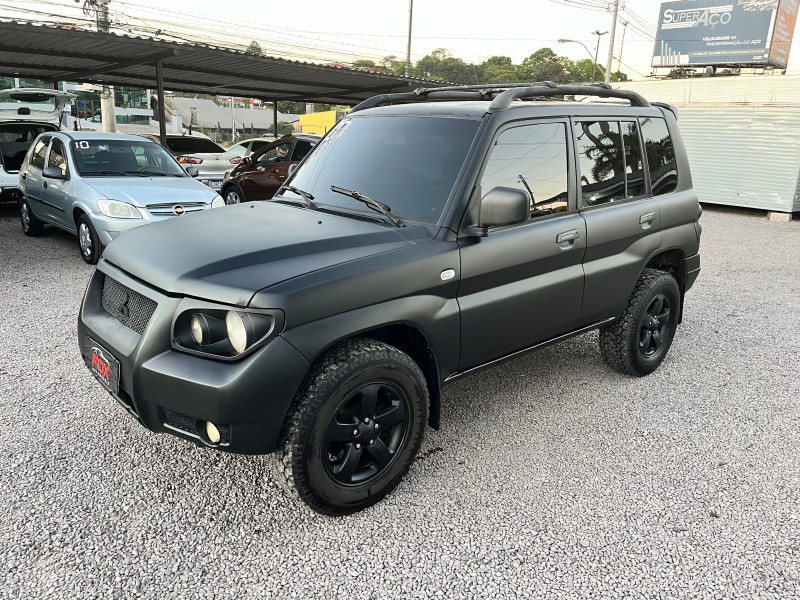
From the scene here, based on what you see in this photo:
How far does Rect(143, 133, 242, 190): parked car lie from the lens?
523 inches

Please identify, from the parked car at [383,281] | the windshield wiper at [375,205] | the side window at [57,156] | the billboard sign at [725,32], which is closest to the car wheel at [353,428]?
the parked car at [383,281]

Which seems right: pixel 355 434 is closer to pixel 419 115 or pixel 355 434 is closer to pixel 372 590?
pixel 372 590

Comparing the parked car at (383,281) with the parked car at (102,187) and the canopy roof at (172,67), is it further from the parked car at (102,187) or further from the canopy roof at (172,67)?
the canopy roof at (172,67)

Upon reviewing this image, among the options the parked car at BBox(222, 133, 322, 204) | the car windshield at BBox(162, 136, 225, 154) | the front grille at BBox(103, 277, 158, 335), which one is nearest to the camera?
the front grille at BBox(103, 277, 158, 335)

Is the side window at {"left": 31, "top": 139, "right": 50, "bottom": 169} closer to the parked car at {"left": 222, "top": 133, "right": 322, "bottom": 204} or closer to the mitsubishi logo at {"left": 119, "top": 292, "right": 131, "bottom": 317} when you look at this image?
the parked car at {"left": 222, "top": 133, "right": 322, "bottom": 204}

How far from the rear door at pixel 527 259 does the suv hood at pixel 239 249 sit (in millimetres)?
543

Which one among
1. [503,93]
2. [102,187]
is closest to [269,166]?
[102,187]

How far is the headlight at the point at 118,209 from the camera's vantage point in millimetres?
7164

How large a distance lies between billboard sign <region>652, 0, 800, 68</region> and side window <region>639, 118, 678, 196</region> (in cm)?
A: 3434

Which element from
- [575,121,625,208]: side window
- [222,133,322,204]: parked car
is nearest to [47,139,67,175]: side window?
[222,133,322,204]: parked car

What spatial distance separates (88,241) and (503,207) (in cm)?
630

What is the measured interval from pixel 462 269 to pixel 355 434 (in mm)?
972

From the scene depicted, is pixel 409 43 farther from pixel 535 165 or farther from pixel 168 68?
pixel 535 165

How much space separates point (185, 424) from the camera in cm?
259
